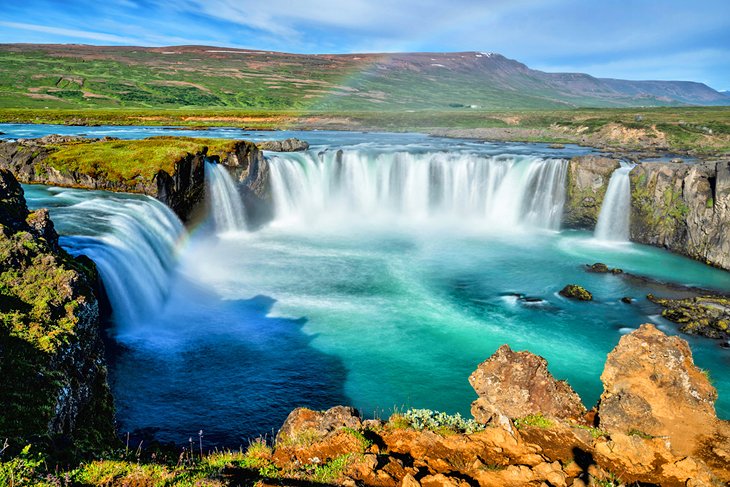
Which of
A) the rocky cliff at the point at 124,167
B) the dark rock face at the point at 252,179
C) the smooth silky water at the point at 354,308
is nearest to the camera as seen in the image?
the smooth silky water at the point at 354,308

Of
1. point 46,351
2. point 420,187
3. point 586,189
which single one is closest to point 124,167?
point 46,351

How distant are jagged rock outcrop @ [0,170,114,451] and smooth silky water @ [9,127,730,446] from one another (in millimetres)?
3938

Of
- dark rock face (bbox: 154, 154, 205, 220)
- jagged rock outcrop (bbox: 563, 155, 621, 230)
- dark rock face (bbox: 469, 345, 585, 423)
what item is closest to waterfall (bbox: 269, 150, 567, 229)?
jagged rock outcrop (bbox: 563, 155, 621, 230)

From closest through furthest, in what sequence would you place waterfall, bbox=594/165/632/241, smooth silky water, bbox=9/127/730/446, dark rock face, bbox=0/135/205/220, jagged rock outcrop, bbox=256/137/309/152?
smooth silky water, bbox=9/127/730/446
dark rock face, bbox=0/135/205/220
waterfall, bbox=594/165/632/241
jagged rock outcrop, bbox=256/137/309/152

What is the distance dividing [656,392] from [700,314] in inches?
659

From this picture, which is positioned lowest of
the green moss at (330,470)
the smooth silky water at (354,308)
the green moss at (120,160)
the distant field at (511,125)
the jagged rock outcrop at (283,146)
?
the smooth silky water at (354,308)

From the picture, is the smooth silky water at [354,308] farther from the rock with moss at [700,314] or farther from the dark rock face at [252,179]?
the dark rock face at [252,179]

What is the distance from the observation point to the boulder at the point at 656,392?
11.0 metres

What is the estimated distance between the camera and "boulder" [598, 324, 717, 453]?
11.0 m

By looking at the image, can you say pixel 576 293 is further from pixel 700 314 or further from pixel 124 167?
pixel 124 167

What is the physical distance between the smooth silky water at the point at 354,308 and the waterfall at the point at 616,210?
6.81 ft

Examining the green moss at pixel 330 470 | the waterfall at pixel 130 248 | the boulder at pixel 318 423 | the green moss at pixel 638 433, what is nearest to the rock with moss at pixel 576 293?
the green moss at pixel 638 433

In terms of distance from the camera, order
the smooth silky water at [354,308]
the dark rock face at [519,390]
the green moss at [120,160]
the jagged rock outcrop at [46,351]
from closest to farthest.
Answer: the jagged rock outcrop at [46,351] < the dark rock face at [519,390] < the smooth silky water at [354,308] < the green moss at [120,160]

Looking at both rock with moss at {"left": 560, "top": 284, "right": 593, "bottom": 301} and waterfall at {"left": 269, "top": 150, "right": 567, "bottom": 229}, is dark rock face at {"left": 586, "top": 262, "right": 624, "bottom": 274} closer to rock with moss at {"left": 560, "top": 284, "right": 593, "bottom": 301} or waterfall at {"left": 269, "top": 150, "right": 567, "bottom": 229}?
rock with moss at {"left": 560, "top": 284, "right": 593, "bottom": 301}
